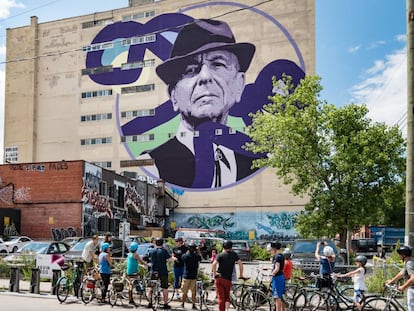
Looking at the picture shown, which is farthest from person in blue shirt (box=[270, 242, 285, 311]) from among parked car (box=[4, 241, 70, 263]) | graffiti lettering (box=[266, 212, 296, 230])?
graffiti lettering (box=[266, 212, 296, 230])

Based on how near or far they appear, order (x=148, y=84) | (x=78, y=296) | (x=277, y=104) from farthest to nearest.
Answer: (x=148, y=84), (x=277, y=104), (x=78, y=296)

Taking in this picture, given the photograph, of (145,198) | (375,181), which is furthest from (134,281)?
(145,198)

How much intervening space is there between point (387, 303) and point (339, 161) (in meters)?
12.1

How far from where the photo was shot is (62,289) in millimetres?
15484

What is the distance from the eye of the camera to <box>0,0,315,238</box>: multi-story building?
62906mm

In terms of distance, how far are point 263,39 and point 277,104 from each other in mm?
41717

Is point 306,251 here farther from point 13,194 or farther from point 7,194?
point 7,194

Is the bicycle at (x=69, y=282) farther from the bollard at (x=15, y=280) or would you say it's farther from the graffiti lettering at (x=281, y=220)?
the graffiti lettering at (x=281, y=220)

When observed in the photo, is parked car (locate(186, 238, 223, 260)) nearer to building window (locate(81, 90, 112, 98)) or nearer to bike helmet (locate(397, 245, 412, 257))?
bike helmet (locate(397, 245, 412, 257))

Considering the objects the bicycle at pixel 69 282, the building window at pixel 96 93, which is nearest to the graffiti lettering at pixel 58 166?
the bicycle at pixel 69 282

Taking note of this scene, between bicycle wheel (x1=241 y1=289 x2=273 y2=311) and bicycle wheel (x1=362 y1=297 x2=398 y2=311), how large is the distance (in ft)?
7.56

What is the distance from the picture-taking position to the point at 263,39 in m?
65.1

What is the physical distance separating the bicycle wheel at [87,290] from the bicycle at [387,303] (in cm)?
757

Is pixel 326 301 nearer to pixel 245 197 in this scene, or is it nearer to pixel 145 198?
pixel 145 198
